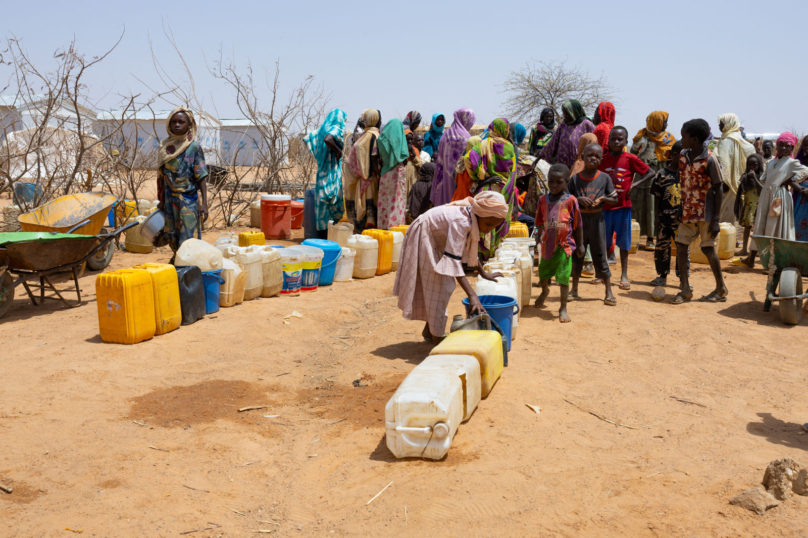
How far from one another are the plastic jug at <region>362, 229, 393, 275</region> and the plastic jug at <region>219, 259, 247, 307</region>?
98.5 inches

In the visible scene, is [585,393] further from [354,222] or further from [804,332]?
[354,222]

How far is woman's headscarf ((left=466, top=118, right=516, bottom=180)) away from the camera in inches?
302

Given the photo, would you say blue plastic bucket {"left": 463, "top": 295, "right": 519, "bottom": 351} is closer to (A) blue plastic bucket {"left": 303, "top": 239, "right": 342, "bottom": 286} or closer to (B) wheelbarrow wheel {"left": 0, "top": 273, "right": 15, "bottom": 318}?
(A) blue plastic bucket {"left": 303, "top": 239, "right": 342, "bottom": 286}

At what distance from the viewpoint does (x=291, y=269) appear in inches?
293

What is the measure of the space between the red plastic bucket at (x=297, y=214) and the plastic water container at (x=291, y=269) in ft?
17.0

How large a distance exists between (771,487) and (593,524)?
91 cm

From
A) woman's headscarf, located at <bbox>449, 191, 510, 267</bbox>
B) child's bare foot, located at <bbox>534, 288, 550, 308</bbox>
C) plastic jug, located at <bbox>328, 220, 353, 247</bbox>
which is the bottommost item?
child's bare foot, located at <bbox>534, 288, 550, 308</bbox>

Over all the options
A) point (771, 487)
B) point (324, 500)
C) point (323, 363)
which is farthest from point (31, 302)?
point (771, 487)

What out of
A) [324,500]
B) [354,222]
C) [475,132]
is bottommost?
[324,500]

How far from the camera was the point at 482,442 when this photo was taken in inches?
143

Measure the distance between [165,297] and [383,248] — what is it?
3735 mm

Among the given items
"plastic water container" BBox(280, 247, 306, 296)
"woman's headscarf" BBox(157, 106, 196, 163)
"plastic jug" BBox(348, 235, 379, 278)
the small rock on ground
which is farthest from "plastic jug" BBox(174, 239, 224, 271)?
the small rock on ground

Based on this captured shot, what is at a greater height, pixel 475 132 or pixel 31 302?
pixel 475 132

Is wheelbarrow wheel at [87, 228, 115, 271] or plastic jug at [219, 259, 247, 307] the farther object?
wheelbarrow wheel at [87, 228, 115, 271]
